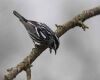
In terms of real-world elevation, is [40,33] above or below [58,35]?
below

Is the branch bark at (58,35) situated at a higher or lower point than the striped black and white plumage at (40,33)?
higher

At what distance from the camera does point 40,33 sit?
7.26ft

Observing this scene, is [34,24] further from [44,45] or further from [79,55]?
[79,55]

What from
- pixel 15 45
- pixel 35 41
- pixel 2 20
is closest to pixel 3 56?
pixel 2 20

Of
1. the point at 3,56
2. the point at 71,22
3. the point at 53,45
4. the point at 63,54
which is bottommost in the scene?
the point at 63,54

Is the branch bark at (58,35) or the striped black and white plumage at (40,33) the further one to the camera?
the striped black and white plumage at (40,33)

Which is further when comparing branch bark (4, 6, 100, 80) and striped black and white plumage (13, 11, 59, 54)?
striped black and white plumage (13, 11, 59, 54)

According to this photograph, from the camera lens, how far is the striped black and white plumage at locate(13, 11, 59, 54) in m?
2.03

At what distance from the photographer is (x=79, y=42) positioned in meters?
9.48

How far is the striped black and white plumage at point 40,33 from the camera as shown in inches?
80.0

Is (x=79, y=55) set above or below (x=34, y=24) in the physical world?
below

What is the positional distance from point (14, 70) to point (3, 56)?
18.4ft

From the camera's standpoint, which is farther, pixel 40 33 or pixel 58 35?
pixel 40 33

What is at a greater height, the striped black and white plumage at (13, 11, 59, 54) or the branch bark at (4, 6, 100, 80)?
the branch bark at (4, 6, 100, 80)
